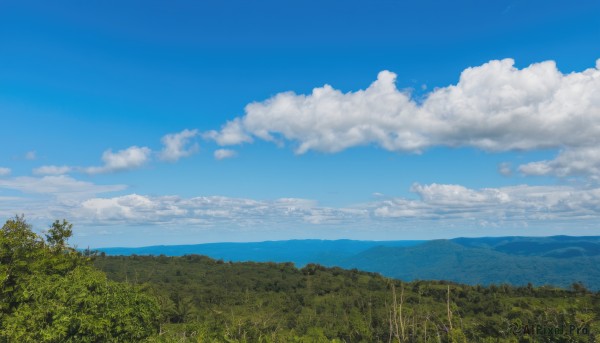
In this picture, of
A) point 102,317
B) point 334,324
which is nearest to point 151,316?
point 102,317

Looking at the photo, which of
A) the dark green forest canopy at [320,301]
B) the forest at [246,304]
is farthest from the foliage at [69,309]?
the dark green forest canopy at [320,301]

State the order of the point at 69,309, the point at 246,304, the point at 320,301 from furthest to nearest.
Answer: the point at 320,301, the point at 246,304, the point at 69,309

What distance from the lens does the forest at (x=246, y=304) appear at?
28188 millimetres

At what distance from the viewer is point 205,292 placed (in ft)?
476

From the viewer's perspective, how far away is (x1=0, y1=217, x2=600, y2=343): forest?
2819 centimetres

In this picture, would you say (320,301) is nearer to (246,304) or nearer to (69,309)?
(246,304)

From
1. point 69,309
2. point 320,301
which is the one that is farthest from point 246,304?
point 69,309

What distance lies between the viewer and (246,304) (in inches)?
5330

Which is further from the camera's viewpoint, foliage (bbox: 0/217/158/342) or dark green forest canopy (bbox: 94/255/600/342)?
dark green forest canopy (bbox: 94/255/600/342)

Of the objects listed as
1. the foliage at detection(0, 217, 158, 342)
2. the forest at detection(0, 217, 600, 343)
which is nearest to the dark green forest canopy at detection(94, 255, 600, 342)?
the forest at detection(0, 217, 600, 343)

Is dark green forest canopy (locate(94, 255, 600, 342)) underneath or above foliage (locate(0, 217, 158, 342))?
underneath

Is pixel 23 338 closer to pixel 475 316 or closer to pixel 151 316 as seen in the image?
pixel 151 316

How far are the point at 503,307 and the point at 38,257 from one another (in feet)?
351

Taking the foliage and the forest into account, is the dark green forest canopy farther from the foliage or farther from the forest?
the foliage
